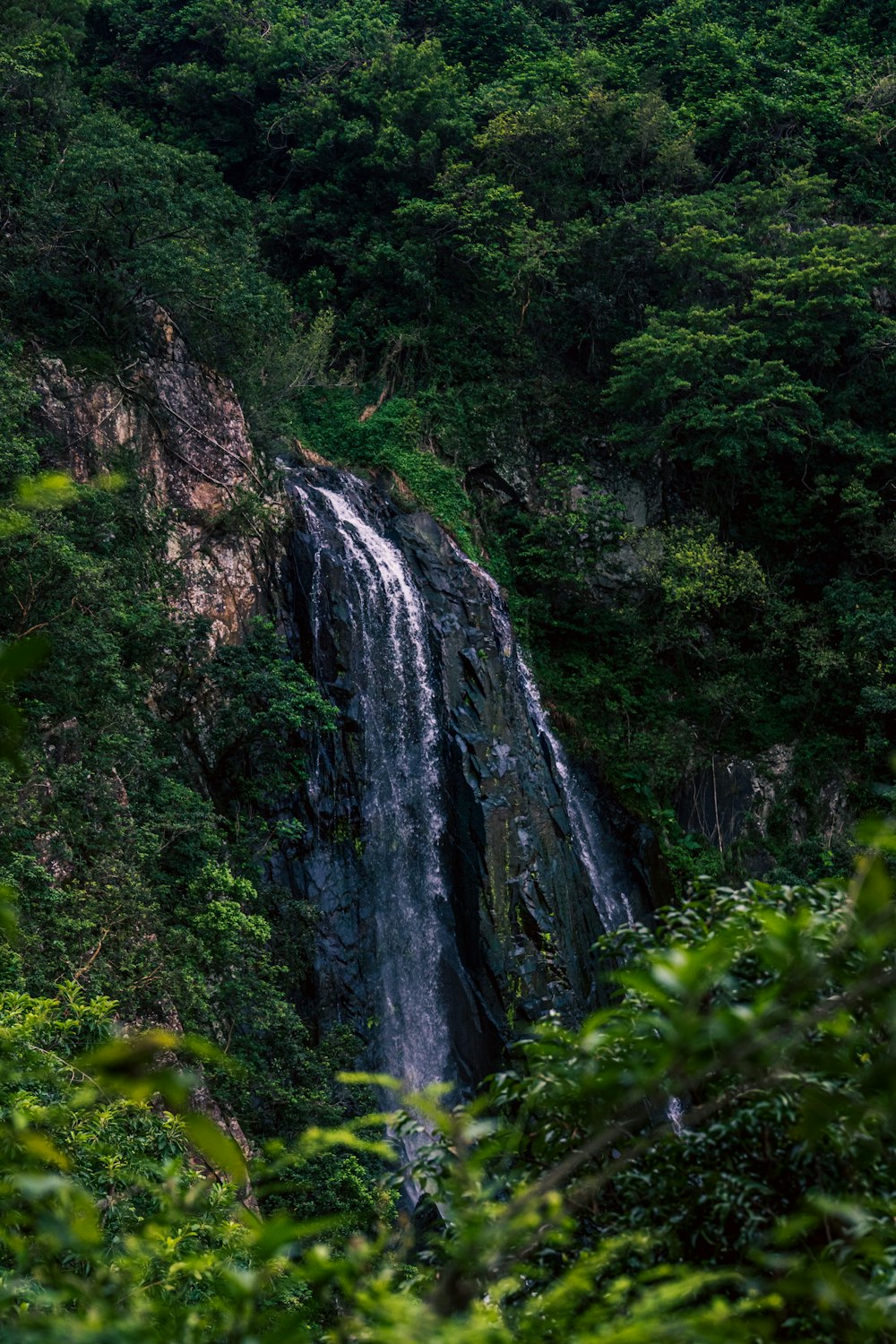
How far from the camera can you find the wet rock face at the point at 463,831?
9844mm

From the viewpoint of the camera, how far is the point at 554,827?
11.1 meters

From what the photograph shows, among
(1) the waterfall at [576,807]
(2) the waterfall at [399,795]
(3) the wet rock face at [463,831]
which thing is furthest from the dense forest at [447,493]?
(2) the waterfall at [399,795]

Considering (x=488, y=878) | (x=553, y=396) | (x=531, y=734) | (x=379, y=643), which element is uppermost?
(x=553, y=396)

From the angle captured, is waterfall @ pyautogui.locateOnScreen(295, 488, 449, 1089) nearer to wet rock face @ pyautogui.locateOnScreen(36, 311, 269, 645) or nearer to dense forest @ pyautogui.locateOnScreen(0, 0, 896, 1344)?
dense forest @ pyautogui.locateOnScreen(0, 0, 896, 1344)

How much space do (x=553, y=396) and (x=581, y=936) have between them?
883 cm

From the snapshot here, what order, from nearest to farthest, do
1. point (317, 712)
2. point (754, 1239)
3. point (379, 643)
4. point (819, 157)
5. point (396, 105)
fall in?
point (754, 1239) < point (317, 712) < point (379, 643) < point (396, 105) < point (819, 157)

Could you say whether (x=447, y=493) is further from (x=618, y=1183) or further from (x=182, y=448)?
(x=618, y=1183)

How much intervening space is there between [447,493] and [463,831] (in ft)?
18.1

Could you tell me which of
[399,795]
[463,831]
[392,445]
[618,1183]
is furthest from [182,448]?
[618,1183]

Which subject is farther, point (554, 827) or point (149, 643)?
point (554, 827)

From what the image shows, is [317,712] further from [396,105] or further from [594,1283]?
[396,105]

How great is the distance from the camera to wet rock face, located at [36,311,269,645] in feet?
31.2

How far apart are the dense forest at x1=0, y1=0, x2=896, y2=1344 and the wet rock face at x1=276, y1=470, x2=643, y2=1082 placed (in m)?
0.34

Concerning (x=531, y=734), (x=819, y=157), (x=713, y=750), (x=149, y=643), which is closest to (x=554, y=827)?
(x=531, y=734)
